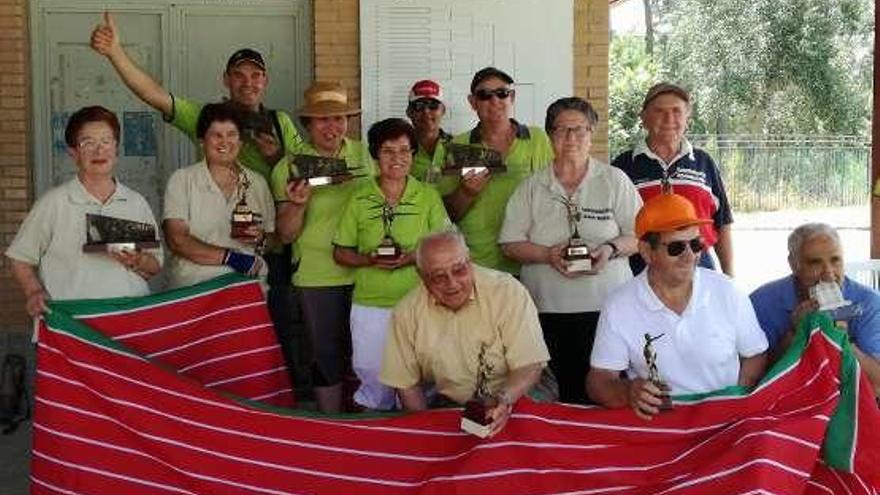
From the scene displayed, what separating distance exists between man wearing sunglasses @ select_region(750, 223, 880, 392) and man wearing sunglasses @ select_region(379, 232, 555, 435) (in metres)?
0.96

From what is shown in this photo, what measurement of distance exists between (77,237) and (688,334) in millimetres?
2628

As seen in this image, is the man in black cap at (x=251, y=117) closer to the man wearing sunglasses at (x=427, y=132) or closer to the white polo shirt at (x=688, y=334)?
the man wearing sunglasses at (x=427, y=132)

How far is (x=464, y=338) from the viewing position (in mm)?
Answer: 4648

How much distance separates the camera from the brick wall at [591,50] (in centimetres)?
857

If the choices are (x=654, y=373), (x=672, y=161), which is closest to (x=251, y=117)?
(x=672, y=161)

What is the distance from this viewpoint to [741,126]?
34750mm

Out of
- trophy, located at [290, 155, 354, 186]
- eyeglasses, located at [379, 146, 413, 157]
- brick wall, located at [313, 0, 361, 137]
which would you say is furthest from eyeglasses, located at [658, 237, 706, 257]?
brick wall, located at [313, 0, 361, 137]

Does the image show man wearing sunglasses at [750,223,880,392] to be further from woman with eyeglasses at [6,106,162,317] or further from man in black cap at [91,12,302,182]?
woman with eyeglasses at [6,106,162,317]

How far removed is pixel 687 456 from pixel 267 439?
1559 mm

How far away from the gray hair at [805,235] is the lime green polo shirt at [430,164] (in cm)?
179

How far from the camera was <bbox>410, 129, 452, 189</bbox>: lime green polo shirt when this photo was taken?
578 cm

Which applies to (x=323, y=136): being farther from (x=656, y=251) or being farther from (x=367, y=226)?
(x=656, y=251)

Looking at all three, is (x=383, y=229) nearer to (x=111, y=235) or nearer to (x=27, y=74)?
(x=111, y=235)

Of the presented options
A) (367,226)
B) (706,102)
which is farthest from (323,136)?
(706,102)
